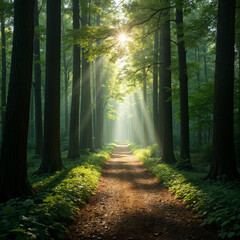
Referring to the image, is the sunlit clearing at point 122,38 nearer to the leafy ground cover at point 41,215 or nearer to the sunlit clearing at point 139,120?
the leafy ground cover at point 41,215

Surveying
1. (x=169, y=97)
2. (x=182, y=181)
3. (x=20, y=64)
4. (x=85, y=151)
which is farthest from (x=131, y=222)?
(x=85, y=151)

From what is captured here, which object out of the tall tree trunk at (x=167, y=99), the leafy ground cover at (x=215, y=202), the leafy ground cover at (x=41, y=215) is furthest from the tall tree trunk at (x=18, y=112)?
the tall tree trunk at (x=167, y=99)

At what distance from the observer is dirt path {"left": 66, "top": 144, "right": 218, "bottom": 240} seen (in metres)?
3.65

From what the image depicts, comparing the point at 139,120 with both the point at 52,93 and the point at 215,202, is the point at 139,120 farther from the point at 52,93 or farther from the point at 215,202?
the point at 215,202

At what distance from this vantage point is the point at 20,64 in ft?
16.6

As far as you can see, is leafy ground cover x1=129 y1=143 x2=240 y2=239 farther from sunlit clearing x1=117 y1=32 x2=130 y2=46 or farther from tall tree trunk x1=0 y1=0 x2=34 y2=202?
sunlit clearing x1=117 y1=32 x2=130 y2=46

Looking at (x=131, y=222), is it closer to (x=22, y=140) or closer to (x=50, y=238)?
(x=50, y=238)

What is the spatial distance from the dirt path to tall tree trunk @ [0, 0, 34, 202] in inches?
80.0

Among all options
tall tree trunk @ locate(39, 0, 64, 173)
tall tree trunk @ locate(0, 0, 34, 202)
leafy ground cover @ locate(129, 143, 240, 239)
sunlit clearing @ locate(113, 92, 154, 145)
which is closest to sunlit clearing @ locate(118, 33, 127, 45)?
tall tree trunk @ locate(39, 0, 64, 173)

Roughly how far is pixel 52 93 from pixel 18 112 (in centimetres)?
356

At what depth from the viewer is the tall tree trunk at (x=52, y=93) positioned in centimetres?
817

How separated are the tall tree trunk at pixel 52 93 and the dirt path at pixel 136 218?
9.07ft

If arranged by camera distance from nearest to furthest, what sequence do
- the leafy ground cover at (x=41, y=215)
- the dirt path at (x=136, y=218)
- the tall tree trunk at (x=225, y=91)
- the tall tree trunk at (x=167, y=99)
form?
the leafy ground cover at (x=41, y=215) → the dirt path at (x=136, y=218) → the tall tree trunk at (x=225, y=91) → the tall tree trunk at (x=167, y=99)

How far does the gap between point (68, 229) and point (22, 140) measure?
8.70ft
